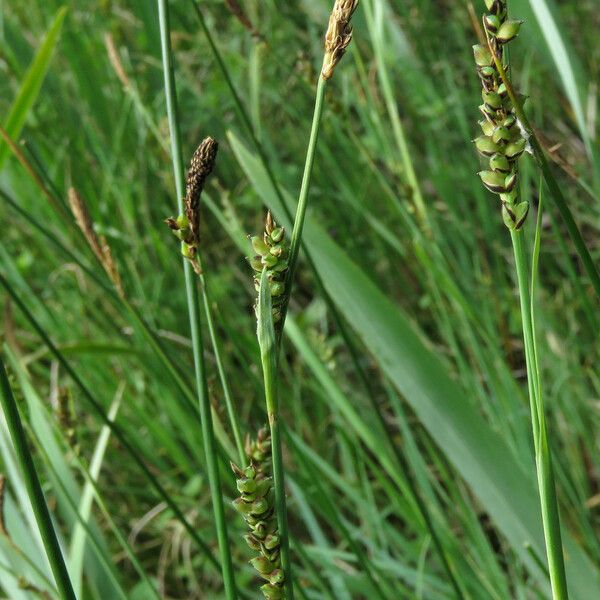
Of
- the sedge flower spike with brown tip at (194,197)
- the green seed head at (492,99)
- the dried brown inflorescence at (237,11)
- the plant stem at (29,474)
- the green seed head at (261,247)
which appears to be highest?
the dried brown inflorescence at (237,11)

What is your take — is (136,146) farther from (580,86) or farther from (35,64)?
(580,86)

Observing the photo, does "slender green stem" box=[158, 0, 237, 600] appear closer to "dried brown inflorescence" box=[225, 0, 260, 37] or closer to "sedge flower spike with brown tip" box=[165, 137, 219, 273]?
"sedge flower spike with brown tip" box=[165, 137, 219, 273]

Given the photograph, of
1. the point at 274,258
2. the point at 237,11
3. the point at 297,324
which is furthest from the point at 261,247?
the point at 297,324

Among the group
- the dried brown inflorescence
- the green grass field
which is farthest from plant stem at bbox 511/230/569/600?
the dried brown inflorescence

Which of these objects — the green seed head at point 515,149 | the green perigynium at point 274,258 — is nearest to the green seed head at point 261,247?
the green perigynium at point 274,258

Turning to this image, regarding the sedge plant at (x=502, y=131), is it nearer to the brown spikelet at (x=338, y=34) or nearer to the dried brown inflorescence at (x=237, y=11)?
the brown spikelet at (x=338, y=34)

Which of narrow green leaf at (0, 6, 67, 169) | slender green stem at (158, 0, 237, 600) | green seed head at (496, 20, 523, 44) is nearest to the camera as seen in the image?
green seed head at (496, 20, 523, 44)

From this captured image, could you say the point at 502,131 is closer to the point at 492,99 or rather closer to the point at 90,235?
the point at 492,99
